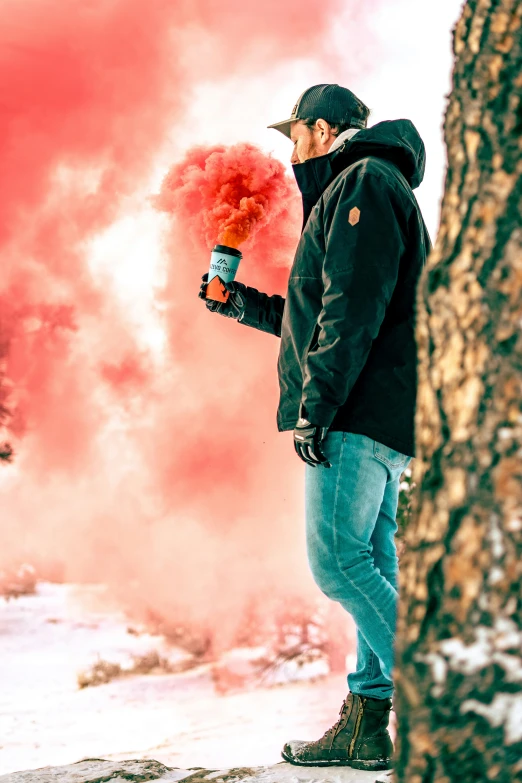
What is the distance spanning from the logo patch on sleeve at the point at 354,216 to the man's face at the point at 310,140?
48 cm

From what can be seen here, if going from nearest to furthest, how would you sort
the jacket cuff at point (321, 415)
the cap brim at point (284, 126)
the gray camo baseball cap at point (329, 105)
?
the jacket cuff at point (321, 415), the gray camo baseball cap at point (329, 105), the cap brim at point (284, 126)

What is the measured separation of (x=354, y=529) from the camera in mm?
2131

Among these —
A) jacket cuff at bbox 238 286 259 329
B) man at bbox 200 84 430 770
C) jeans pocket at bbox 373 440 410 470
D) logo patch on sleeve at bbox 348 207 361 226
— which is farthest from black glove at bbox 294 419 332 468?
jacket cuff at bbox 238 286 259 329

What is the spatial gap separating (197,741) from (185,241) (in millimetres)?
4446

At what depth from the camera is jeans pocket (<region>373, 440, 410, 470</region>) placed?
2.15 m

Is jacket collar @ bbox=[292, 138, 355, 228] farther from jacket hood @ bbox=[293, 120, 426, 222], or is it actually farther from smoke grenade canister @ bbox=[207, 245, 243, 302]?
smoke grenade canister @ bbox=[207, 245, 243, 302]

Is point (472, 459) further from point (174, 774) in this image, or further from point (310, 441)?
point (174, 774)

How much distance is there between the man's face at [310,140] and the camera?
252 centimetres

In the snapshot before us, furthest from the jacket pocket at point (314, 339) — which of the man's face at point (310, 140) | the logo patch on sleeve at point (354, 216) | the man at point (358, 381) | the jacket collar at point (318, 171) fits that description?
the man's face at point (310, 140)

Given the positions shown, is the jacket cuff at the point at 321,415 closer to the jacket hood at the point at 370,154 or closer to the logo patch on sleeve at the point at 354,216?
the logo patch on sleeve at the point at 354,216

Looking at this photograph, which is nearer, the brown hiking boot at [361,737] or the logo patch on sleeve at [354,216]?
the logo patch on sleeve at [354,216]

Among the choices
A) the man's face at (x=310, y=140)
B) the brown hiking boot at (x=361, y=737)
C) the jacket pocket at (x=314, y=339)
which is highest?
the man's face at (x=310, y=140)

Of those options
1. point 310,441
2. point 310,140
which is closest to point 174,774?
point 310,441

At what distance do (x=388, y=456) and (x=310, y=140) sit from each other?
1.09m
